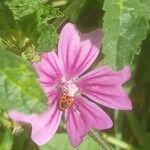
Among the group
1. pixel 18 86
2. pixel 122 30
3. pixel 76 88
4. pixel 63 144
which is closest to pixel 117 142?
pixel 63 144

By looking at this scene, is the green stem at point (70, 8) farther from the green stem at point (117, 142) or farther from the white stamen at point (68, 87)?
the green stem at point (117, 142)

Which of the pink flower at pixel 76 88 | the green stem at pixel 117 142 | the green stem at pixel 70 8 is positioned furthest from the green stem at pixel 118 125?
the green stem at pixel 70 8

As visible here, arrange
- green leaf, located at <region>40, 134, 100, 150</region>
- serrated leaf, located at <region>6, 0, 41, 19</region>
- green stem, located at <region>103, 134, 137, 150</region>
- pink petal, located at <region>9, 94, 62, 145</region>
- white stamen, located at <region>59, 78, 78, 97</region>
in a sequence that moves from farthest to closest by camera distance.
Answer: green stem, located at <region>103, 134, 137, 150</region>, green leaf, located at <region>40, 134, 100, 150</region>, white stamen, located at <region>59, 78, 78, 97</region>, pink petal, located at <region>9, 94, 62, 145</region>, serrated leaf, located at <region>6, 0, 41, 19</region>

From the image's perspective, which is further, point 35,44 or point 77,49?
point 77,49

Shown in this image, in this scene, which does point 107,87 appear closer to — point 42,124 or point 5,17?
point 42,124

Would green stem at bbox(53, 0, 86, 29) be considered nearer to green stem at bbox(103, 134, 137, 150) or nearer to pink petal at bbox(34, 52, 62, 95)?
pink petal at bbox(34, 52, 62, 95)

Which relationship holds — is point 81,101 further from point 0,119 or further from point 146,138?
point 146,138

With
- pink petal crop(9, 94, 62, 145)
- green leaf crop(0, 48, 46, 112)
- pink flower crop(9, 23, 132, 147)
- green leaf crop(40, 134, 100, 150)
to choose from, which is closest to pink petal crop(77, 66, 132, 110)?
pink flower crop(9, 23, 132, 147)
